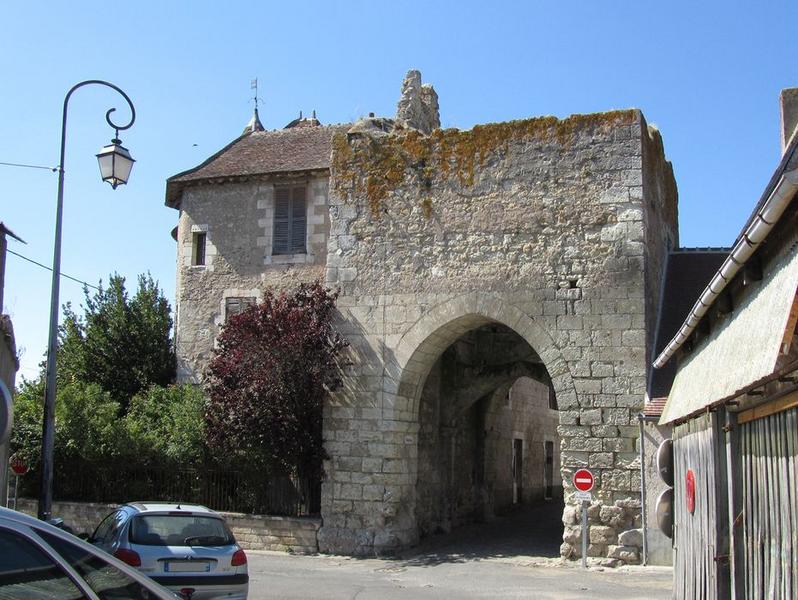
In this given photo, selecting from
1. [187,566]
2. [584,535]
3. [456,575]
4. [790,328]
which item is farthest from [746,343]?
[584,535]

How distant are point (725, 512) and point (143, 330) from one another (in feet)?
51.4

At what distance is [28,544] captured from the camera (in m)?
3.96

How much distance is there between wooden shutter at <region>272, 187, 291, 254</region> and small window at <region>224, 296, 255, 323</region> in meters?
1.15

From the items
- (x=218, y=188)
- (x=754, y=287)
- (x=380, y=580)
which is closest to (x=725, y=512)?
(x=754, y=287)

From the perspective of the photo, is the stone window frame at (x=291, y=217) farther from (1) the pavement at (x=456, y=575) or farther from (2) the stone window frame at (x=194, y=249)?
(1) the pavement at (x=456, y=575)

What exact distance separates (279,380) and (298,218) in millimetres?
4865

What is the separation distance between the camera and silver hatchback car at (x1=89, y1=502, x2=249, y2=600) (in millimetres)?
8234

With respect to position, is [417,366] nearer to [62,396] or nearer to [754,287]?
[62,396]

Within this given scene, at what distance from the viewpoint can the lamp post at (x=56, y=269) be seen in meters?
9.41

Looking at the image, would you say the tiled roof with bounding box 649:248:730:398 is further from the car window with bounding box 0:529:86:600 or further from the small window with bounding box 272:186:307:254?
the car window with bounding box 0:529:86:600

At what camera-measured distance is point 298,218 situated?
18766 millimetres

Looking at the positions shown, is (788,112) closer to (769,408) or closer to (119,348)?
(769,408)

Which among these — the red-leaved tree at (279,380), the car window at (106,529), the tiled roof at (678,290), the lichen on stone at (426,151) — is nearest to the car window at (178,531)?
the car window at (106,529)

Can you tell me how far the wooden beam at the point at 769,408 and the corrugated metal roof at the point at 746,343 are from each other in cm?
22
